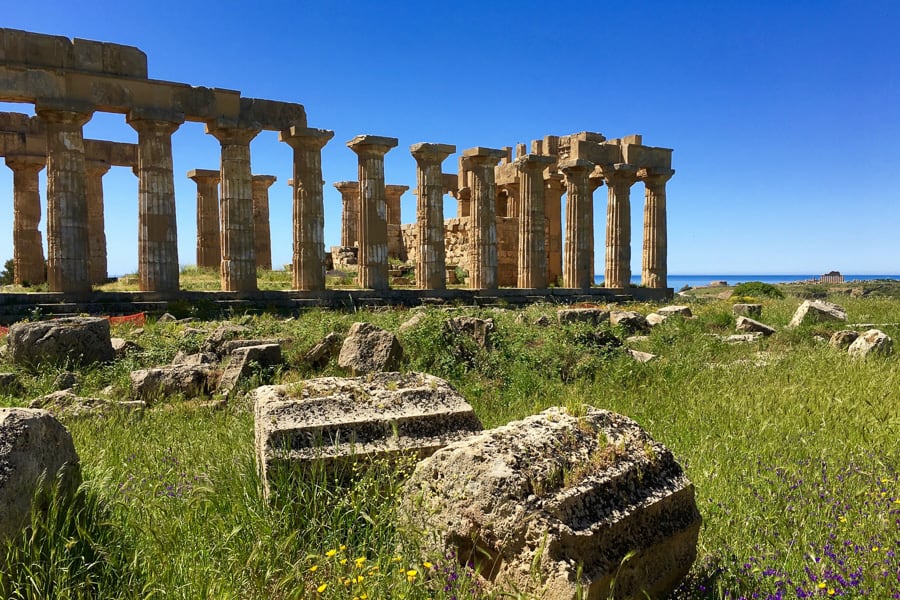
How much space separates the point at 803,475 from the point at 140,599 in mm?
4374

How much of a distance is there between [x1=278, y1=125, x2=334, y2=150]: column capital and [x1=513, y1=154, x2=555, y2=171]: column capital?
750 cm

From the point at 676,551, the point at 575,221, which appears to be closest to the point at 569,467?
the point at 676,551

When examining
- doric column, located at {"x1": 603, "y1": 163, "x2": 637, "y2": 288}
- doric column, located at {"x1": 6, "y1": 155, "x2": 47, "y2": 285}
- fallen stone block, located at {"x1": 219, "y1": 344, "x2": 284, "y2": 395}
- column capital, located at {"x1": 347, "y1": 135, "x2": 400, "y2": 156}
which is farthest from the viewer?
doric column, located at {"x1": 603, "y1": 163, "x2": 637, "y2": 288}

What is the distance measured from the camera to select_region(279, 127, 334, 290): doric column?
2108 cm

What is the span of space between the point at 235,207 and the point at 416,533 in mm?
18511

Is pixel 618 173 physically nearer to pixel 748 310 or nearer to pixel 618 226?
pixel 618 226

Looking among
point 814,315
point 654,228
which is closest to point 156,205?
point 814,315

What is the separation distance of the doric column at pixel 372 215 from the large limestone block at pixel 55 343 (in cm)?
1221

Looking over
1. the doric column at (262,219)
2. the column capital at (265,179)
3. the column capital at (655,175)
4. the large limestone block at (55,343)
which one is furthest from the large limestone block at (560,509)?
the column capital at (265,179)

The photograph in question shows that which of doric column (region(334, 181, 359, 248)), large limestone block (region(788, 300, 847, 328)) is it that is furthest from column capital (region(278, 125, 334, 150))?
large limestone block (region(788, 300, 847, 328))

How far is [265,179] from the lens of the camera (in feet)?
100

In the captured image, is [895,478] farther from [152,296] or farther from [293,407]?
[152,296]

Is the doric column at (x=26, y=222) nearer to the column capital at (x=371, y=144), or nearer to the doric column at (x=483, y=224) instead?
the column capital at (x=371, y=144)

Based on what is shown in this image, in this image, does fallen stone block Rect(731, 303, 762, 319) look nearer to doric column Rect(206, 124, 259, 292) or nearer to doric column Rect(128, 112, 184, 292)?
doric column Rect(206, 124, 259, 292)
